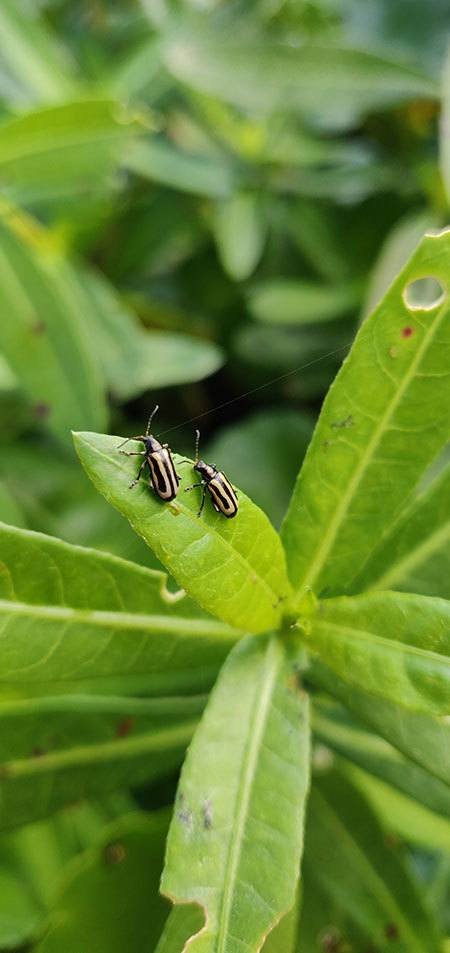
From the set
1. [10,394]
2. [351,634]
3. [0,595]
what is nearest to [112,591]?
[0,595]

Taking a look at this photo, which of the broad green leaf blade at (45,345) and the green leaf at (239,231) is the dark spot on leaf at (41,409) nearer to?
the broad green leaf blade at (45,345)

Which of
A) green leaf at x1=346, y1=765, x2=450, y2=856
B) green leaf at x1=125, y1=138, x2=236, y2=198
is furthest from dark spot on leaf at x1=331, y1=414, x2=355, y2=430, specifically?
green leaf at x1=125, y1=138, x2=236, y2=198

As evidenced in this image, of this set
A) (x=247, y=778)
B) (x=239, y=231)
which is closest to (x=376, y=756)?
(x=247, y=778)

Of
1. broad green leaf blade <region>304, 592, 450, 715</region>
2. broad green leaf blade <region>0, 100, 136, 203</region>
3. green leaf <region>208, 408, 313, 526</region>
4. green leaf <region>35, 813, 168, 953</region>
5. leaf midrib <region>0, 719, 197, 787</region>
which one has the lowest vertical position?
green leaf <region>35, 813, 168, 953</region>

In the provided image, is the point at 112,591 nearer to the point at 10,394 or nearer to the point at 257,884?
the point at 257,884

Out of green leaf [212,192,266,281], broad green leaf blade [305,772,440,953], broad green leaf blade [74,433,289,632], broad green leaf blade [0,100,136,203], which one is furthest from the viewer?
green leaf [212,192,266,281]

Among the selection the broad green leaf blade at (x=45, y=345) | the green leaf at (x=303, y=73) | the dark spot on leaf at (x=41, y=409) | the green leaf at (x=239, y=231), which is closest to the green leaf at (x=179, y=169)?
the green leaf at (x=239, y=231)

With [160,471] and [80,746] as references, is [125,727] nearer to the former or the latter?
[80,746]

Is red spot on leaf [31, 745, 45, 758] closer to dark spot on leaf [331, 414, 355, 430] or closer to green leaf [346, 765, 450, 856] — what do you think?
green leaf [346, 765, 450, 856]
